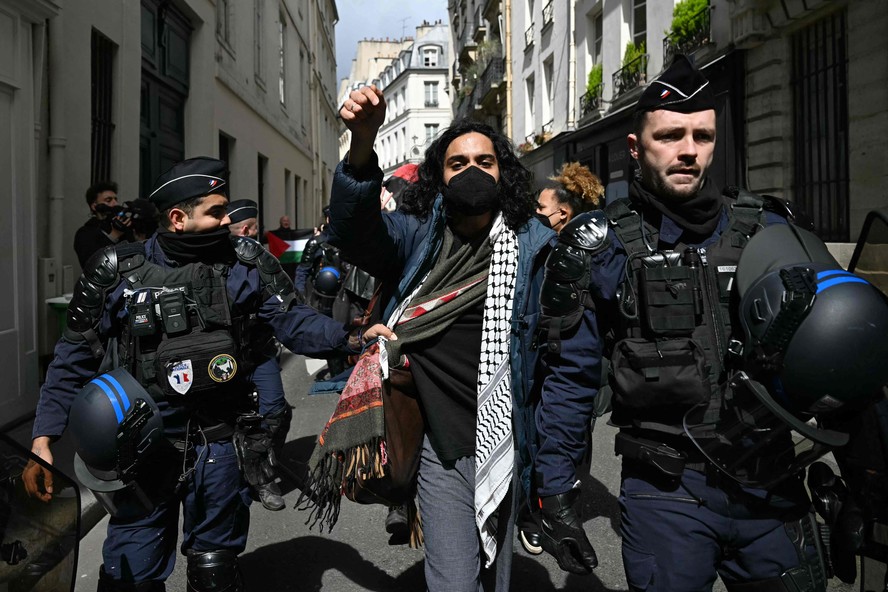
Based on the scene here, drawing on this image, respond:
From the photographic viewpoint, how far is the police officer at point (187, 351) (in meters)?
2.63

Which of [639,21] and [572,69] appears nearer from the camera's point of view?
[639,21]

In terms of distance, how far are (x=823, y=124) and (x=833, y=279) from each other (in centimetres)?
897

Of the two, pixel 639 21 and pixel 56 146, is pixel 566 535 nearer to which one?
pixel 56 146

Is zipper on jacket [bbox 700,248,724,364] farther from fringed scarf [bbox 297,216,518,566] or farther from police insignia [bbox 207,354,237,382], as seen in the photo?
police insignia [bbox 207,354,237,382]

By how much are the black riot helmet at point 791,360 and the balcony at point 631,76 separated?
12.4 meters

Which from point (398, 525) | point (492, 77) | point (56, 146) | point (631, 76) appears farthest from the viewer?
point (492, 77)

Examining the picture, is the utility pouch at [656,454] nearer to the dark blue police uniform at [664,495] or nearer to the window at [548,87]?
the dark blue police uniform at [664,495]

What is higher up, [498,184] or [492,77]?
[492,77]

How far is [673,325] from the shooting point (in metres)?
2.01

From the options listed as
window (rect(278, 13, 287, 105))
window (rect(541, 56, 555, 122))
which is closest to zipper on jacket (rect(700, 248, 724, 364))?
window (rect(541, 56, 555, 122))

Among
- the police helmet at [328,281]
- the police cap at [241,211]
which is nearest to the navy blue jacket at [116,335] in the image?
the police cap at [241,211]

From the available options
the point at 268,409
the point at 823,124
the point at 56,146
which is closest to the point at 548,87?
the point at 823,124

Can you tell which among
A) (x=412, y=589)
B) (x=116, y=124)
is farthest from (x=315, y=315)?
(x=116, y=124)

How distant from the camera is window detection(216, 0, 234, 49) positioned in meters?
14.0
